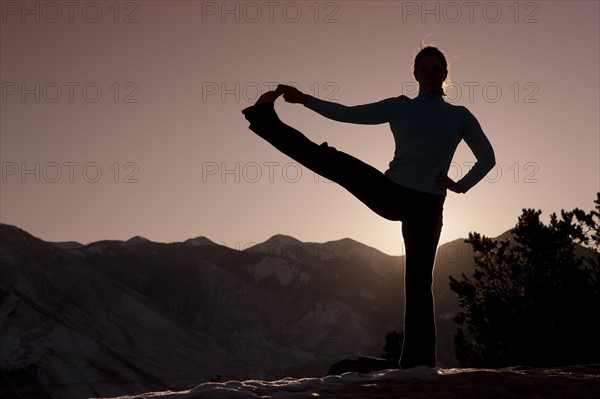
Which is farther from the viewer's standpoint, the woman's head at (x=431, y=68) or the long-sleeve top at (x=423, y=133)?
the woman's head at (x=431, y=68)

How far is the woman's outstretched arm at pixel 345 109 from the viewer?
21.1 feet

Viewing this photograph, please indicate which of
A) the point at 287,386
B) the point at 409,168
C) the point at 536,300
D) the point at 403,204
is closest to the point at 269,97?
the point at 409,168

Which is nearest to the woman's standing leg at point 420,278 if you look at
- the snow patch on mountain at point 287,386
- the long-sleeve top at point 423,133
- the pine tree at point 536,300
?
the long-sleeve top at point 423,133

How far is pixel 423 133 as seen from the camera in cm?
663

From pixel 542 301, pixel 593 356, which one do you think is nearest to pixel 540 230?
pixel 542 301

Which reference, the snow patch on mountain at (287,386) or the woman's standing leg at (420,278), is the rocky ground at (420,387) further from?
the woman's standing leg at (420,278)

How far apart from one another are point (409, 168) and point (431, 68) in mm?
1129

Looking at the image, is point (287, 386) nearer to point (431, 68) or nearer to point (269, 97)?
point (269, 97)

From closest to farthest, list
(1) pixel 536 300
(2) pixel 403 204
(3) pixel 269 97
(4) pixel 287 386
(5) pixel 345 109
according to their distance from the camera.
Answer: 1. (4) pixel 287 386
2. (3) pixel 269 97
3. (2) pixel 403 204
4. (5) pixel 345 109
5. (1) pixel 536 300

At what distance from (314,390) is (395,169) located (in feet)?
8.50

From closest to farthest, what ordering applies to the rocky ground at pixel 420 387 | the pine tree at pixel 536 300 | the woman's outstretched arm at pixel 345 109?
the rocky ground at pixel 420 387 → the woman's outstretched arm at pixel 345 109 → the pine tree at pixel 536 300

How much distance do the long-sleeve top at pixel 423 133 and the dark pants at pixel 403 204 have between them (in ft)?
0.66

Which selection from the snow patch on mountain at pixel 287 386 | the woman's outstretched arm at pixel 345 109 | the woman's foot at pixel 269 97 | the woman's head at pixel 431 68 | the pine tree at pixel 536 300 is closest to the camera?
the snow patch on mountain at pixel 287 386

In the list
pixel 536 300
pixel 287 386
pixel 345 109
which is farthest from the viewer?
pixel 536 300
